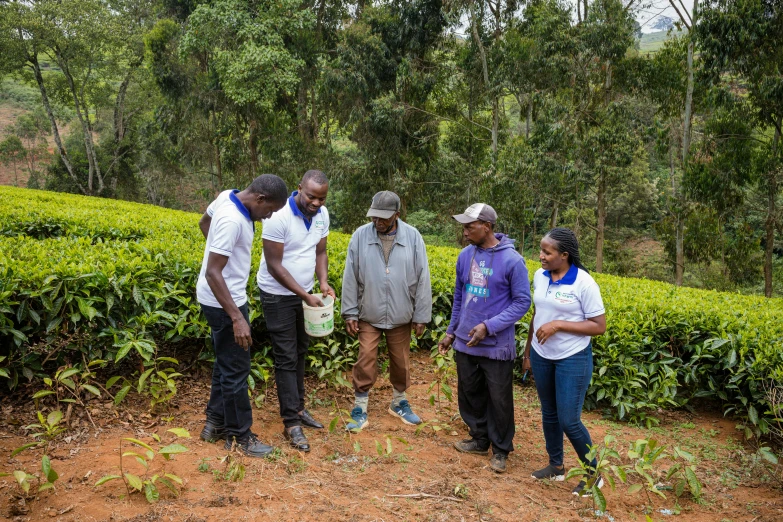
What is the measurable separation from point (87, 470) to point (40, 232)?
5.78 m

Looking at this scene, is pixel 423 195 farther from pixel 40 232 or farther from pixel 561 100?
pixel 40 232

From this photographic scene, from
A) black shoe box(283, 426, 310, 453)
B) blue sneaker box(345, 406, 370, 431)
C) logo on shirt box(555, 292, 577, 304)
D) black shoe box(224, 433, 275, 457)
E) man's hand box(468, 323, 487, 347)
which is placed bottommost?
blue sneaker box(345, 406, 370, 431)

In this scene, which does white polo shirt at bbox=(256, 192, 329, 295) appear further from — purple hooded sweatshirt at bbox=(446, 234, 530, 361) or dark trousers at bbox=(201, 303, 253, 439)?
purple hooded sweatshirt at bbox=(446, 234, 530, 361)

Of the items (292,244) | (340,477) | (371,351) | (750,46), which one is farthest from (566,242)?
(750,46)

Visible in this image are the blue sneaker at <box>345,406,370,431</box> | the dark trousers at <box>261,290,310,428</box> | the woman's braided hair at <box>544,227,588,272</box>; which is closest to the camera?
the woman's braided hair at <box>544,227,588,272</box>

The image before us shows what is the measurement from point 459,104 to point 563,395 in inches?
750

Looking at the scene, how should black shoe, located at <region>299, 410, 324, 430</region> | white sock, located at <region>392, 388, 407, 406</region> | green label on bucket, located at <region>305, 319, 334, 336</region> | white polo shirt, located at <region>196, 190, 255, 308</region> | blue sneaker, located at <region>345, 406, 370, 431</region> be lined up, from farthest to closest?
white sock, located at <region>392, 388, 407, 406</region> < blue sneaker, located at <region>345, 406, 370, 431</region> < black shoe, located at <region>299, 410, 324, 430</region> < green label on bucket, located at <region>305, 319, 334, 336</region> < white polo shirt, located at <region>196, 190, 255, 308</region>

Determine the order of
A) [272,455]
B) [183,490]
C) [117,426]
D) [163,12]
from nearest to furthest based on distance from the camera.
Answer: [183,490] → [272,455] → [117,426] → [163,12]

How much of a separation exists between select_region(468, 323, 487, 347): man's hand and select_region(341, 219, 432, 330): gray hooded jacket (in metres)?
0.64

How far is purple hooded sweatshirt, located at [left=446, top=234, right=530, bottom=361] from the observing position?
3938mm

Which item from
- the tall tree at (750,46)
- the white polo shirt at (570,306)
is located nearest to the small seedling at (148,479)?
the white polo shirt at (570,306)

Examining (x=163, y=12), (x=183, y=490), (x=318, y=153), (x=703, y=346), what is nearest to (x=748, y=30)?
(x=703, y=346)

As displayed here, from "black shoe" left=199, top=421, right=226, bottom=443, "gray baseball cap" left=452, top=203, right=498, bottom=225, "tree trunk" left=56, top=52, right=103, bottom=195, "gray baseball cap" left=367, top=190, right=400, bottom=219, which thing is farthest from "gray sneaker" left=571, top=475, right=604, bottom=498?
"tree trunk" left=56, top=52, right=103, bottom=195

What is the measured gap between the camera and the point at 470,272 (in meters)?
4.14
